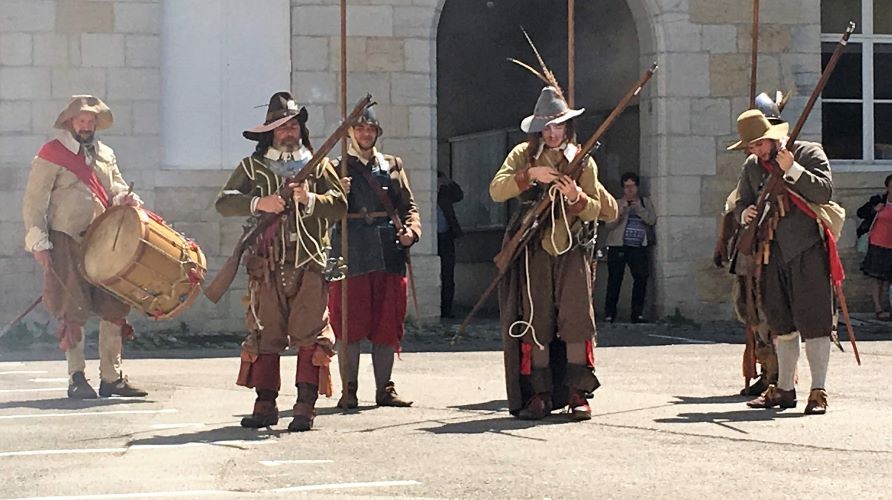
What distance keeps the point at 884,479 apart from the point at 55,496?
3302 millimetres

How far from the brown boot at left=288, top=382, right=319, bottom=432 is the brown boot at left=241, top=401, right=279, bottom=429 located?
12 cm

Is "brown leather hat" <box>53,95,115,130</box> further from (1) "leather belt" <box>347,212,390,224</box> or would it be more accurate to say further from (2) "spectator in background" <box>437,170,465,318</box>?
(2) "spectator in background" <box>437,170,465,318</box>

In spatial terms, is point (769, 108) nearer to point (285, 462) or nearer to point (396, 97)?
point (285, 462)

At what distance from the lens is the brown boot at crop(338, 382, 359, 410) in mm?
10281

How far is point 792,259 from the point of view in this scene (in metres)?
9.95

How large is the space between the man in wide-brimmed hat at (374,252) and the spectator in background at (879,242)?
7642 millimetres

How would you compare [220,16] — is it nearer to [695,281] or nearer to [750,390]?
[695,281]

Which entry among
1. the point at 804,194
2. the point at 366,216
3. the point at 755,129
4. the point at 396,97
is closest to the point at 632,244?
the point at 396,97

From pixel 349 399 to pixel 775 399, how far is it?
2.42 m

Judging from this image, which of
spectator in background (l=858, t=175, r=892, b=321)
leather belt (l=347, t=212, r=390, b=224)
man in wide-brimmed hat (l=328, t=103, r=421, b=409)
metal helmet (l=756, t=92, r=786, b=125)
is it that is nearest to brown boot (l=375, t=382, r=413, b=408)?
man in wide-brimmed hat (l=328, t=103, r=421, b=409)

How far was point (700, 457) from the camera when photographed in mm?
7957

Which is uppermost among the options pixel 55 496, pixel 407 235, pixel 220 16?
pixel 220 16

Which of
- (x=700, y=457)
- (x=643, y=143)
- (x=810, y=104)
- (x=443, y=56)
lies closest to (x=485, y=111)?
(x=443, y=56)

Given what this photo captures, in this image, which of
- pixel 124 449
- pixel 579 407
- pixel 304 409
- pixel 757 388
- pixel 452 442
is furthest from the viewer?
pixel 757 388
